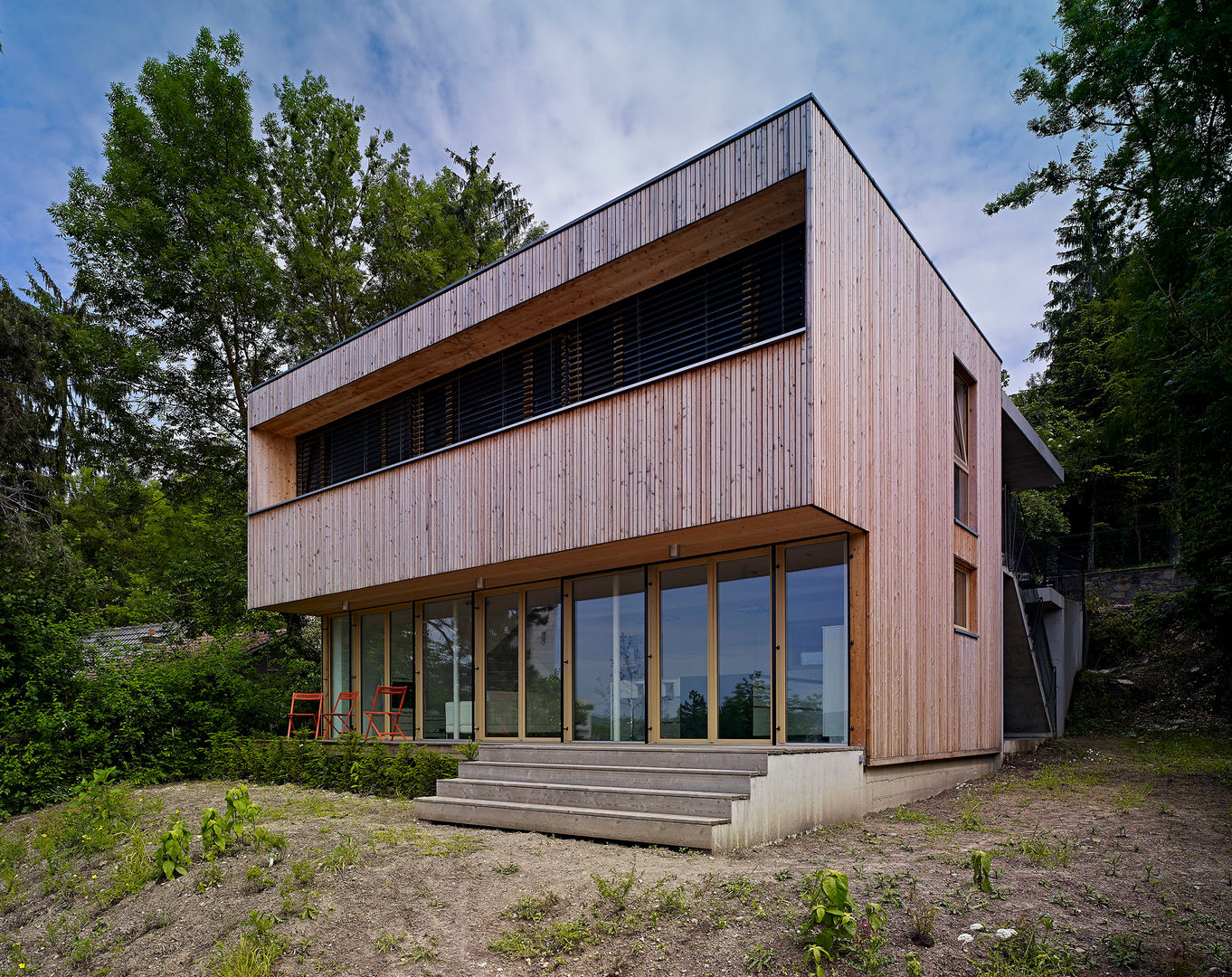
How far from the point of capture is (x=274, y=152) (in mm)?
22266

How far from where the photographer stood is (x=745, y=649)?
902cm

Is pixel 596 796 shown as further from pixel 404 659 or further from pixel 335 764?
pixel 404 659

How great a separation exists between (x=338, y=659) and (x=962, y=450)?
1052cm

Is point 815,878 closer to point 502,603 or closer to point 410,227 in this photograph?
point 502,603

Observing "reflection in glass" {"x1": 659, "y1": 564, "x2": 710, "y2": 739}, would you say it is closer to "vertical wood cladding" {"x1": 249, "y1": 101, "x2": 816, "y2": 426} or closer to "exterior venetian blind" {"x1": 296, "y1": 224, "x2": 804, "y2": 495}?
"exterior venetian blind" {"x1": 296, "y1": 224, "x2": 804, "y2": 495}

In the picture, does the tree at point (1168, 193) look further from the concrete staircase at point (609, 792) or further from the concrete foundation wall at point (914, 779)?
the concrete staircase at point (609, 792)

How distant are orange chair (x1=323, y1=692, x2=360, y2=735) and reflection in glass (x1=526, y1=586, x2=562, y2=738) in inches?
181

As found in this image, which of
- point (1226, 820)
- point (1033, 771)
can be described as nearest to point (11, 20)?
point (1226, 820)

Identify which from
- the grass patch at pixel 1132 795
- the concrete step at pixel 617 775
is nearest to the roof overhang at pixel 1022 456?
the grass patch at pixel 1132 795

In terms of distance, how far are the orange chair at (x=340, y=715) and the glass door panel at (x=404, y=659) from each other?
122cm

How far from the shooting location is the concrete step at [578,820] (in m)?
6.26

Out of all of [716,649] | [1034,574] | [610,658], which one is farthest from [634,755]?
[1034,574]

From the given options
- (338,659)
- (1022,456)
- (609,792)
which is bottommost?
(609,792)

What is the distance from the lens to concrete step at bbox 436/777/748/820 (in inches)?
256
